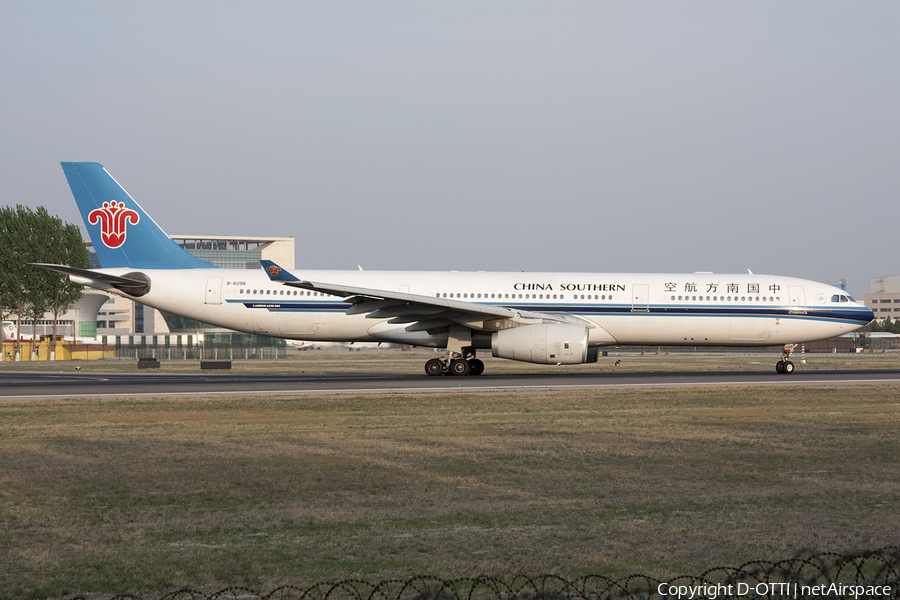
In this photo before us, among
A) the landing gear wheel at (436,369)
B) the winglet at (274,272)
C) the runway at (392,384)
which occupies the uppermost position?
the winglet at (274,272)

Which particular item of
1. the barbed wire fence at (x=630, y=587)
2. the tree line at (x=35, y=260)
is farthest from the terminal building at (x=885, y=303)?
the barbed wire fence at (x=630, y=587)

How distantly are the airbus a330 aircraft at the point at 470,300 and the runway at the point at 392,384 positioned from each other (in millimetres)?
1438

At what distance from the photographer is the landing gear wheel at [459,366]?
1174 inches

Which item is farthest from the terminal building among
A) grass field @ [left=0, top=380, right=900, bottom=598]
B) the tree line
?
grass field @ [left=0, top=380, right=900, bottom=598]

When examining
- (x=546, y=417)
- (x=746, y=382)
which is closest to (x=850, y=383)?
(x=746, y=382)

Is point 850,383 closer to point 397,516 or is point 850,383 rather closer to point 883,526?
point 883,526

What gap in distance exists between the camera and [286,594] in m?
6.28

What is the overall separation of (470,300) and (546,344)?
4.64m

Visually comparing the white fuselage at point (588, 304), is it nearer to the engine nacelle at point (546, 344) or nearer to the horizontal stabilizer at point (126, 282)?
the horizontal stabilizer at point (126, 282)

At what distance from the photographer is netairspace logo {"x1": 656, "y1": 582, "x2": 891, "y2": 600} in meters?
6.01

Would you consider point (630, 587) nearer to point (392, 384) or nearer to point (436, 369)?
point (392, 384)

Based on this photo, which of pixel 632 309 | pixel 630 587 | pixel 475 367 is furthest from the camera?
pixel 632 309

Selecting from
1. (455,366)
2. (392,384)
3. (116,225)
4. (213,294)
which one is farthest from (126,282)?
(455,366)

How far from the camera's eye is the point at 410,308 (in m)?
28.3
